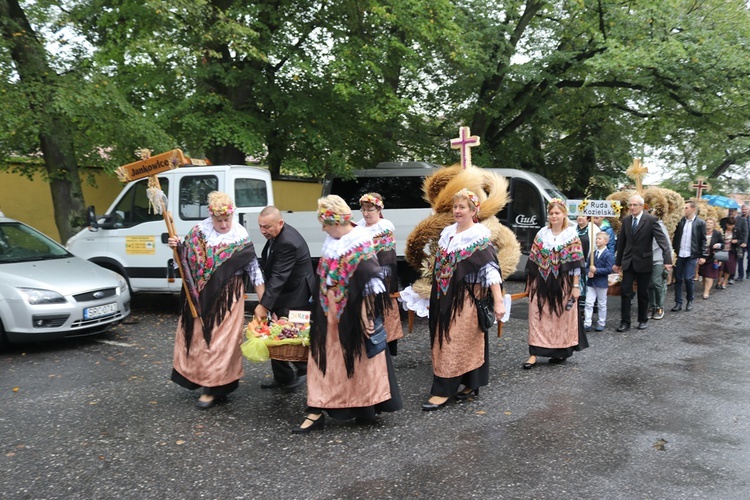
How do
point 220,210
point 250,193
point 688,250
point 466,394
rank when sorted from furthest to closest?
1. point 688,250
2. point 250,193
3. point 466,394
4. point 220,210

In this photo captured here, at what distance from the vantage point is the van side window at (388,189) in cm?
1366

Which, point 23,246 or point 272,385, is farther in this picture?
point 23,246

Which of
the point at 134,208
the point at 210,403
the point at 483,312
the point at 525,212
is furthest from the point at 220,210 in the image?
the point at 525,212

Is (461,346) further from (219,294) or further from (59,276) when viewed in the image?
(59,276)

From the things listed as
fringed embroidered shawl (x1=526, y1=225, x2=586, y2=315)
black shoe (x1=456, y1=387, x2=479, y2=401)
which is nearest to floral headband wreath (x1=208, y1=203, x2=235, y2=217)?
black shoe (x1=456, y1=387, x2=479, y2=401)

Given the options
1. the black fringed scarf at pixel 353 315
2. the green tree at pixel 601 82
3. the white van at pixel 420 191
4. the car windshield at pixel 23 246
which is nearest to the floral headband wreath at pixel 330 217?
the black fringed scarf at pixel 353 315

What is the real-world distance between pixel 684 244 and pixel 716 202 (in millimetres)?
7499

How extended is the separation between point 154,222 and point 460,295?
5.67 meters

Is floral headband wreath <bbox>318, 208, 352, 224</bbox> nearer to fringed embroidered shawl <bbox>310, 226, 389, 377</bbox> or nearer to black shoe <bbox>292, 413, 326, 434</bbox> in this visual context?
fringed embroidered shawl <bbox>310, 226, 389, 377</bbox>

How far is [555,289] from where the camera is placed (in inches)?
261

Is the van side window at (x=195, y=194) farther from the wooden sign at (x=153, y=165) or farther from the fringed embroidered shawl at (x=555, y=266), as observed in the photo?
the fringed embroidered shawl at (x=555, y=266)

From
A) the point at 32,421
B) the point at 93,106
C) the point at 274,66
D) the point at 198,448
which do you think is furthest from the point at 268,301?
the point at 274,66

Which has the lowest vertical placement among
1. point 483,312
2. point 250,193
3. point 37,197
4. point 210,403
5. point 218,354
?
point 210,403

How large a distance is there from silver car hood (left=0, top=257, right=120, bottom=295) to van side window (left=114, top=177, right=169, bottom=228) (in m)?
1.37
